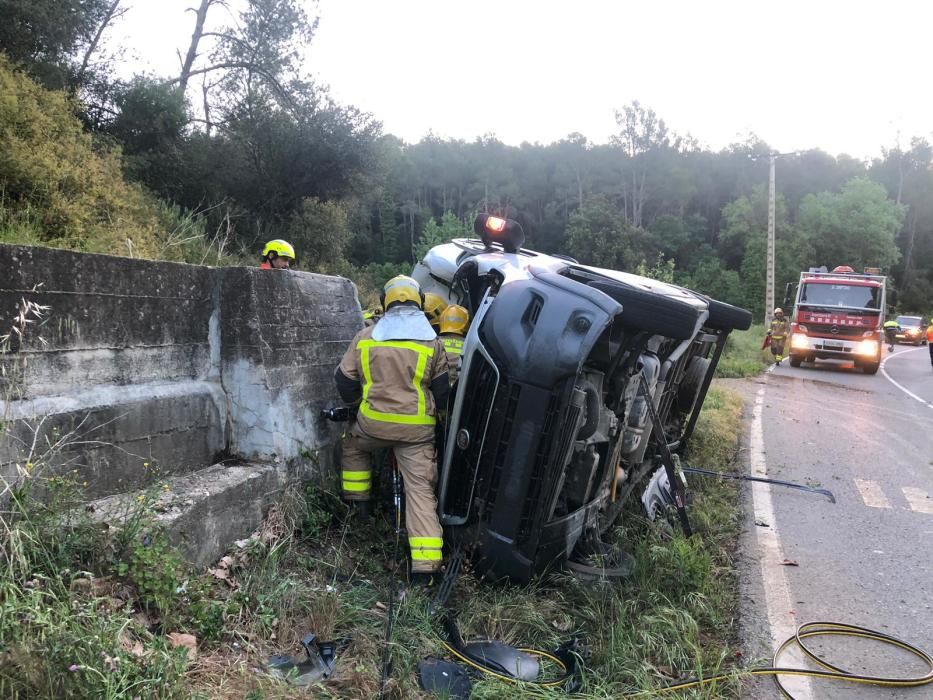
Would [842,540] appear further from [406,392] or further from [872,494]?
[406,392]

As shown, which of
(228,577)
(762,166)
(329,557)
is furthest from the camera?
(762,166)

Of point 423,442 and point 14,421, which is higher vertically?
point 14,421

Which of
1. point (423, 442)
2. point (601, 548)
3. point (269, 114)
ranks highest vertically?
point (269, 114)

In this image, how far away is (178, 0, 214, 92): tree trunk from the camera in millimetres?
17906

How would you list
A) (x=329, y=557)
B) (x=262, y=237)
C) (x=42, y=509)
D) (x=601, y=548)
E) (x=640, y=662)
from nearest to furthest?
1. (x=42, y=509)
2. (x=640, y=662)
3. (x=329, y=557)
4. (x=601, y=548)
5. (x=262, y=237)

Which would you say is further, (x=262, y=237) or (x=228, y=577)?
(x=262, y=237)

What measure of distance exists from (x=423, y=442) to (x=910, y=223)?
73.6m

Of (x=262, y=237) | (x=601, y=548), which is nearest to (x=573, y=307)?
(x=601, y=548)

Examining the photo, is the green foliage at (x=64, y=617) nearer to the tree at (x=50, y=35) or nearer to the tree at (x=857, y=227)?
the tree at (x=50, y=35)

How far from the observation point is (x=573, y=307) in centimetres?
319

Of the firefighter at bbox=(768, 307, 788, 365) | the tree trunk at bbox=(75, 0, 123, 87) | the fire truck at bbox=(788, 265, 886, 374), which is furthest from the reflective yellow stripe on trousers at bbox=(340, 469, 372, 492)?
the fire truck at bbox=(788, 265, 886, 374)

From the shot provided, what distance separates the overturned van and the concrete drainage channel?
0.99 metres

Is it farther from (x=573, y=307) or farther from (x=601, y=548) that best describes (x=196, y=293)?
(x=601, y=548)

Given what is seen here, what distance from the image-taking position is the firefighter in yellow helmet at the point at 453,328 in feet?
13.8
